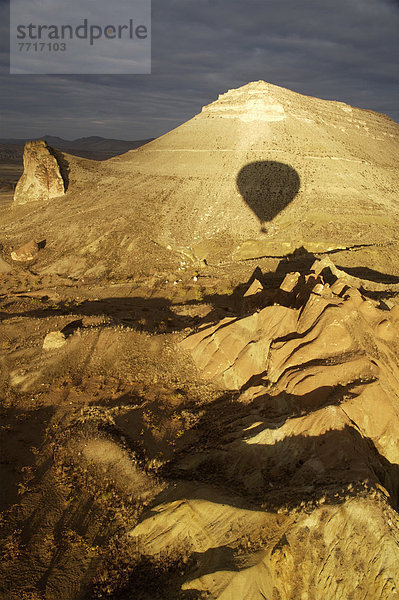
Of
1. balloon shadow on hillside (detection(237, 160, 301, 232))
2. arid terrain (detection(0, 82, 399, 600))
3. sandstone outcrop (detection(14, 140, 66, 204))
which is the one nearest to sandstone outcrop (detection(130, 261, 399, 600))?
arid terrain (detection(0, 82, 399, 600))

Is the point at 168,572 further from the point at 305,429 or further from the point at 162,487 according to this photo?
the point at 305,429

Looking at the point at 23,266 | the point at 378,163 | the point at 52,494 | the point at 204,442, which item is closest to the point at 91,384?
the point at 52,494

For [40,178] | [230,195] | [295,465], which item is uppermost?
[40,178]

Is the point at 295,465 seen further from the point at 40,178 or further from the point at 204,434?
the point at 40,178

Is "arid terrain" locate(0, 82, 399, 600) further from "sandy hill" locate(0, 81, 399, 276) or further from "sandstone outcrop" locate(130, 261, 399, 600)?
"sandy hill" locate(0, 81, 399, 276)

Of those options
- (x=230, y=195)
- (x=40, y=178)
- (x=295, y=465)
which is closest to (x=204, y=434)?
(x=295, y=465)
